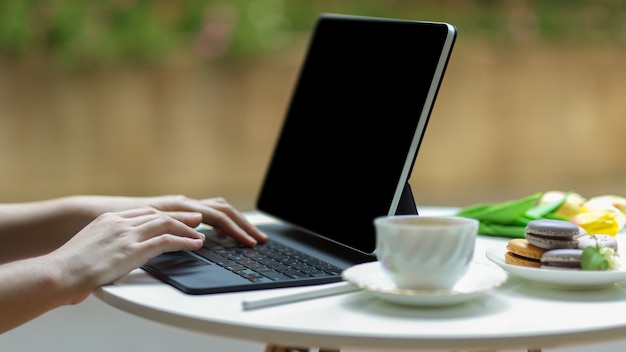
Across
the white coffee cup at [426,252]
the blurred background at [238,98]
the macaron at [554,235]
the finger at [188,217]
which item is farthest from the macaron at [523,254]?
the blurred background at [238,98]

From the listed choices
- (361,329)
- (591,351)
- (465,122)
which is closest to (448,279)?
(361,329)

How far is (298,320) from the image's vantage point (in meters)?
0.78

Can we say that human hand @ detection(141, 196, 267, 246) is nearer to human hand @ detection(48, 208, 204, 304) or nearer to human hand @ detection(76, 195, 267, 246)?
human hand @ detection(76, 195, 267, 246)

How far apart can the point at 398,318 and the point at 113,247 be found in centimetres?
32

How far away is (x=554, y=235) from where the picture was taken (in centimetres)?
91

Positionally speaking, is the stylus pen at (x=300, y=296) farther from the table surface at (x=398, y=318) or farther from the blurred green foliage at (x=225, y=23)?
the blurred green foliage at (x=225, y=23)

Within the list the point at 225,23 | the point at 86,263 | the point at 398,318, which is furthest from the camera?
the point at 225,23

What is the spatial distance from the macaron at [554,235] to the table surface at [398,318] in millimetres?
46

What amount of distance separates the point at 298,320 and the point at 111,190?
345cm

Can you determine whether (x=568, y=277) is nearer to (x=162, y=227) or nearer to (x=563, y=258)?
(x=563, y=258)

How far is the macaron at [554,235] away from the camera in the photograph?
0.91 metres

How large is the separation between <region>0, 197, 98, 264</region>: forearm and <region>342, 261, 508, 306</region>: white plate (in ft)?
1.49

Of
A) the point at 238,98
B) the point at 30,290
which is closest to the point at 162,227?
the point at 30,290

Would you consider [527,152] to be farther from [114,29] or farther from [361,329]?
[361,329]
